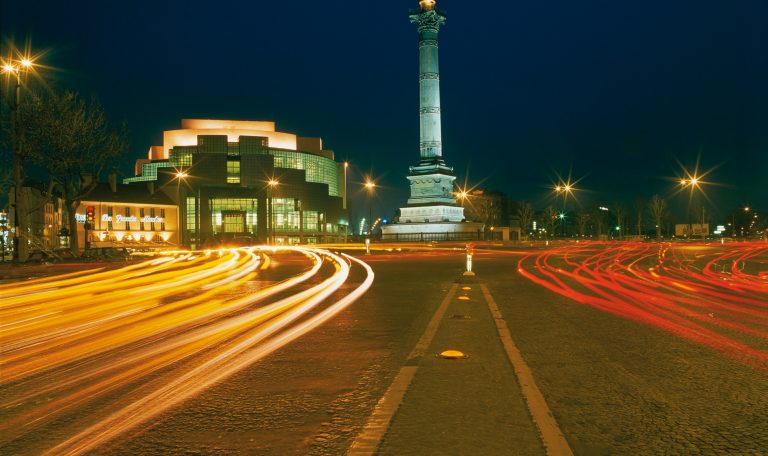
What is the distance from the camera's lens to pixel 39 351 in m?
7.68

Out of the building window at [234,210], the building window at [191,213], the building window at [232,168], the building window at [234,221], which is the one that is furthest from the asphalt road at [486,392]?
the building window at [232,168]

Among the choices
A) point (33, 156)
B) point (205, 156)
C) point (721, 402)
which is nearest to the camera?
point (721, 402)

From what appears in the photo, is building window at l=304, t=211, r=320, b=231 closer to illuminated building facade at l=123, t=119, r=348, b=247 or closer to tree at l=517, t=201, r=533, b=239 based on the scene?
illuminated building facade at l=123, t=119, r=348, b=247

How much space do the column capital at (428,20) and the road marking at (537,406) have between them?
8026cm

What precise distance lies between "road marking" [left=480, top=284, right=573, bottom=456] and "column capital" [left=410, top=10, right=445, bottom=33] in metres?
80.3

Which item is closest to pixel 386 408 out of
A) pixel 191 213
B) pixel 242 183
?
pixel 191 213

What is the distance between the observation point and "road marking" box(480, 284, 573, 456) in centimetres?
398

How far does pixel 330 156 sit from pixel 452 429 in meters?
143

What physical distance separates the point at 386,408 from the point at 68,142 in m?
34.7

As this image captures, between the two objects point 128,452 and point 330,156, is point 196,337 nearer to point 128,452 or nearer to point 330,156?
point 128,452

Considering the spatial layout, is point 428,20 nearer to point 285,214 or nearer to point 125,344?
point 285,214

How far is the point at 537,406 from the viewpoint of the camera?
4902mm

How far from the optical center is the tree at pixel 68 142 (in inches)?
1302

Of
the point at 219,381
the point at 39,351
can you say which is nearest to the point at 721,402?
the point at 219,381
